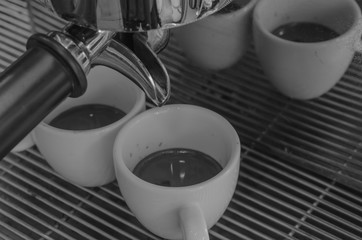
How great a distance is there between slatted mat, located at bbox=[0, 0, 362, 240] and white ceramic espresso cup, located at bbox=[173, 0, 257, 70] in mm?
14

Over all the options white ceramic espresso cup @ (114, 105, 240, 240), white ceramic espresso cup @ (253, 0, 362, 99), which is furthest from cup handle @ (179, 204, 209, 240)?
white ceramic espresso cup @ (253, 0, 362, 99)

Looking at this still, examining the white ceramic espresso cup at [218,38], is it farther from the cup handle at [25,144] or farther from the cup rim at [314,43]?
the cup handle at [25,144]

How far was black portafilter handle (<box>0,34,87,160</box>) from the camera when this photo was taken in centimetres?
25

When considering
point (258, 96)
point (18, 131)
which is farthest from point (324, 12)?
point (18, 131)

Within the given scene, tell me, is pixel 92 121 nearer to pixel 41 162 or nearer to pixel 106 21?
pixel 41 162

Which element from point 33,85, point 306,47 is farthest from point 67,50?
point 306,47

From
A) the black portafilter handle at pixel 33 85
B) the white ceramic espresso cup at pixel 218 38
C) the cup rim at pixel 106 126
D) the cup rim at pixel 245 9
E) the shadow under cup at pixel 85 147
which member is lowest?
the shadow under cup at pixel 85 147

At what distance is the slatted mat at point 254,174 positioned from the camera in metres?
0.37

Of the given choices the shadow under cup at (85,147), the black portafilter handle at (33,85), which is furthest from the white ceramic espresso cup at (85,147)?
the black portafilter handle at (33,85)

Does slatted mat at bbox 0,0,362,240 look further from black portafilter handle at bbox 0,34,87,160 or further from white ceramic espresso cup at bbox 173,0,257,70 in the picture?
black portafilter handle at bbox 0,34,87,160

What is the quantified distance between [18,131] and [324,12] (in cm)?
21

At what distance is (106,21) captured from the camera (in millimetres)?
265

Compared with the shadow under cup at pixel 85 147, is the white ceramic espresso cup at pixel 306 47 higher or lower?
higher

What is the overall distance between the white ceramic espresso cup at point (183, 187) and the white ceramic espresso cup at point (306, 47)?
0.05 meters
